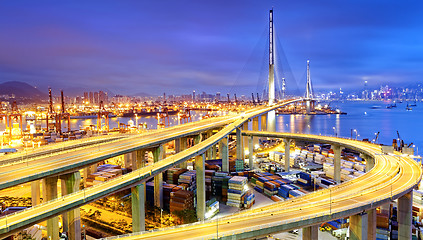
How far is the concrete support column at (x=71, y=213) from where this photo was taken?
1248 centimetres

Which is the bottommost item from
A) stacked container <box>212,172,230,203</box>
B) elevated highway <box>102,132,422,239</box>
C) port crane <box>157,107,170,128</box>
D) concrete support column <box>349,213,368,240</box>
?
stacked container <box>212,172,230,203</box>

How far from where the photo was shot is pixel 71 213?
12898 mm

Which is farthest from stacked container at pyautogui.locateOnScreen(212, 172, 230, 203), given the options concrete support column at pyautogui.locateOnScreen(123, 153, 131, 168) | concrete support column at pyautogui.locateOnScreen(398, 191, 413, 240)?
concrete support column at pyautogui.locateOnScreen(123, 153, 131, 168)

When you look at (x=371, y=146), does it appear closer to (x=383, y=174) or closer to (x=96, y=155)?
(x=383, y=174)

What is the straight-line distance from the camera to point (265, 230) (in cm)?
838

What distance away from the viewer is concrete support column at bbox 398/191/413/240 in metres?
13.2

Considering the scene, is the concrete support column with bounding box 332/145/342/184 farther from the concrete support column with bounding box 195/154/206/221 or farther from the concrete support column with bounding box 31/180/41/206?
the concrete support column with bounding box 31/180/41/206

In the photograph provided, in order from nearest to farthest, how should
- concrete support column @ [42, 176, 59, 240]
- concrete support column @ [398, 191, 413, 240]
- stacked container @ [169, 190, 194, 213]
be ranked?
concrete support column @ [42, 176, 59, 240]
concrete support column @ [398, 191, 413, 240]
stacked container @ [169, 190, 194, 213]

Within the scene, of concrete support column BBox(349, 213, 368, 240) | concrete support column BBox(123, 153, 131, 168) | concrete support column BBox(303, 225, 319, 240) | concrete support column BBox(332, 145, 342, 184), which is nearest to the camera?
concrete support column BBox(303, 225, 319, 240)

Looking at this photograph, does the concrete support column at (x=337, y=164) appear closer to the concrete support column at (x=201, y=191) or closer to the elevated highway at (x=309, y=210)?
the elevated highway at (x=309, y=210)

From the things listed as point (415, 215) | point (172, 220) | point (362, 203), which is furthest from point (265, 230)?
point (415, 215)

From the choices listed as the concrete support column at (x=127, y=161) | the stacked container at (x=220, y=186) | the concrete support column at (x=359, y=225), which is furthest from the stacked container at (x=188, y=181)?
the concrete support column at (x=359, y=225)

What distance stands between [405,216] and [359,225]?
4.64m

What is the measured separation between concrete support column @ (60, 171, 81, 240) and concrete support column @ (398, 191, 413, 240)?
16.0 metres
